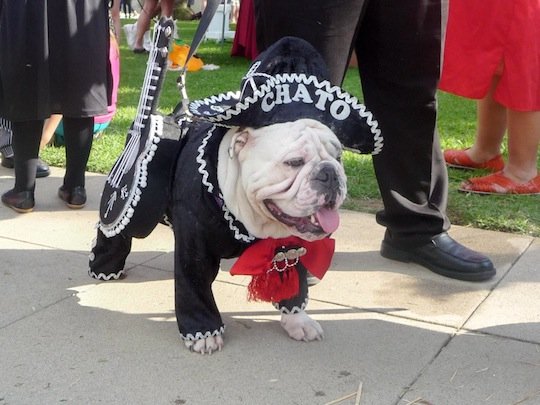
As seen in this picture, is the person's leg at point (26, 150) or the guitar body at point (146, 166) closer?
the guitar body at point (146, 166)

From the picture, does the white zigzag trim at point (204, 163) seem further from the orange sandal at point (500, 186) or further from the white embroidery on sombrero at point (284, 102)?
the orange sandal at point (500, 186)

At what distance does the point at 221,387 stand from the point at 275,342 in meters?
0.38

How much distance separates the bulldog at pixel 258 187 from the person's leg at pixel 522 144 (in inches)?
90.5

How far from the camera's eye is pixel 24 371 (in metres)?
2.50

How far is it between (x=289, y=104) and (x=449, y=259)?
1.38m

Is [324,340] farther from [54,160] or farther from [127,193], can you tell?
[54,160]

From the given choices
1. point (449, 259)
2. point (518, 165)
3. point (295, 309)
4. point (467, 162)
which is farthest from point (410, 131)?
point (467, 162)

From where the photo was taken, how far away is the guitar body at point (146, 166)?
8.93ft

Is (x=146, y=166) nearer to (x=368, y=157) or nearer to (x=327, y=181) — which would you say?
(x=327, y=181)

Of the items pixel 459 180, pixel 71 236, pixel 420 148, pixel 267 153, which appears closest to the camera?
pixel 267 153

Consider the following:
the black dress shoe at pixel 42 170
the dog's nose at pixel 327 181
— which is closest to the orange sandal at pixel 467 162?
the black dress shoe at pixel 42 170

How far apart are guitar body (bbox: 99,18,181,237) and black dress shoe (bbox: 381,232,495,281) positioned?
1264 millimetres

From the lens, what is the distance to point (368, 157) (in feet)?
17.5

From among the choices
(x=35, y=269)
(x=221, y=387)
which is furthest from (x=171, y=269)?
(x=221, y=387)
